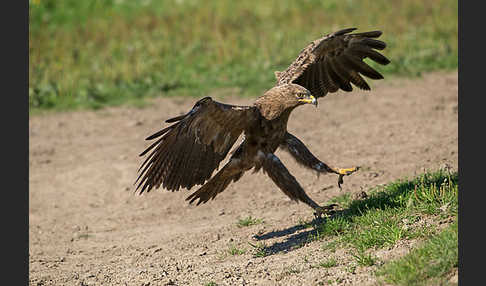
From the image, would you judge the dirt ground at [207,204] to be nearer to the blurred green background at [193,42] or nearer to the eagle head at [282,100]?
the blurred green background at [193,42]

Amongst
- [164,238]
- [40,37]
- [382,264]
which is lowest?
[164,238]

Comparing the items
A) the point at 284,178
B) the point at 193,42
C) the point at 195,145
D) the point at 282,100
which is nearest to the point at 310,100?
the point at 282,100

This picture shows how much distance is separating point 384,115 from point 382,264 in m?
4.89

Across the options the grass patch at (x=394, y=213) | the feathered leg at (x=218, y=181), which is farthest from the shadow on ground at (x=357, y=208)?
the feathered leg at (x=218, y=181)

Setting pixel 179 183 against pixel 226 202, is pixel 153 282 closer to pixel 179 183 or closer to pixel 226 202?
pixel 179 183

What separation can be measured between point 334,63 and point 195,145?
1.97 m

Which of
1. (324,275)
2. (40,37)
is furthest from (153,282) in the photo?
(40,37)

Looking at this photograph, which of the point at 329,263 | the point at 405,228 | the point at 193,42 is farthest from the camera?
the point at 193,42

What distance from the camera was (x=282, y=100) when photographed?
579 centimetres

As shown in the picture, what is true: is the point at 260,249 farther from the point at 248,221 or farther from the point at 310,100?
the point at 310,100

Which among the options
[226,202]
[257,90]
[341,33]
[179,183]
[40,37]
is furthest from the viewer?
[40,37]

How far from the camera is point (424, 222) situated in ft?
17.4

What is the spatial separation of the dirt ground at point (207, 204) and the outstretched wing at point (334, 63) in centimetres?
115

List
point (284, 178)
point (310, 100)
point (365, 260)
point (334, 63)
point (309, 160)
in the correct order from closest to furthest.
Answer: point (365, 260) < point (310, 100) < point (284, 178) < point (309, 160) < point (334, 63)
